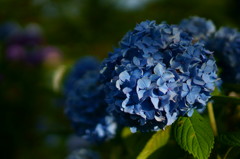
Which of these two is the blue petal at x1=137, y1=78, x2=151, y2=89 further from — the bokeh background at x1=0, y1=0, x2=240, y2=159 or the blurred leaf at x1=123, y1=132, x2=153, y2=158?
the bokeh background at x1=0, y1=0, x2=240, y2=159

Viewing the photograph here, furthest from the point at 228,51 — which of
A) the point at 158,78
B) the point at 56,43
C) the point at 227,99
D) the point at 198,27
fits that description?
the point at 56,43

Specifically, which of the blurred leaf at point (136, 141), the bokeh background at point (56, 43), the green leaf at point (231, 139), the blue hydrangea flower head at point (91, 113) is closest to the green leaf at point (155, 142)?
the blurred leaf at point (136, 141)

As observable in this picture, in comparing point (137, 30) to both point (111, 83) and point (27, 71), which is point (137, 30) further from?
point (27, 71)

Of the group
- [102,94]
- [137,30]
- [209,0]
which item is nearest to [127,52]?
[137,30]

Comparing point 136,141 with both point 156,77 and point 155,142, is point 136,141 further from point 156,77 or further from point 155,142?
point 156,77

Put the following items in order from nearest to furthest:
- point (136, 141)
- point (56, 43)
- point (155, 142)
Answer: point (155, 142) < point (136, 141) < point (56, 43)

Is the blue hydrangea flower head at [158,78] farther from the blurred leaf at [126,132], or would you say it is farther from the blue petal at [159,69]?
the blurred leaf at [126,132]
